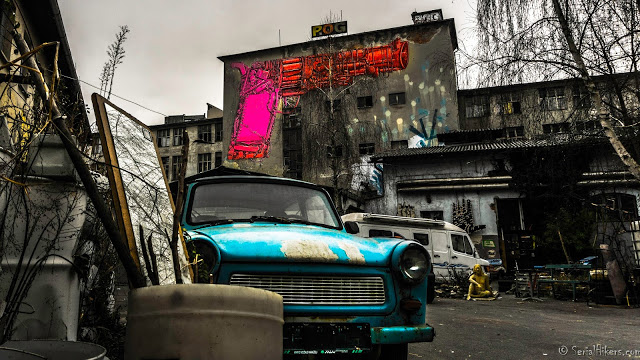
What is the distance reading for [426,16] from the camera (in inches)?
1242

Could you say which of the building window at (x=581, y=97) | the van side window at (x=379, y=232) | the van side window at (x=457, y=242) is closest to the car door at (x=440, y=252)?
the van side window at (x=457, y=242)

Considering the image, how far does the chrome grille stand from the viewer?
9.41 ft

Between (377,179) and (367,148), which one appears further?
(367,148)

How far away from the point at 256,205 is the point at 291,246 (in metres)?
1.24

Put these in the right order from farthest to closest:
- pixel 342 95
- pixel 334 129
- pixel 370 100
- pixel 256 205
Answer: pixel 370 100 < pixel 342 95 < pixel 334 129 < pixel 256 205

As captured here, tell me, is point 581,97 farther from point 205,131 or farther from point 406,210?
point 205,131

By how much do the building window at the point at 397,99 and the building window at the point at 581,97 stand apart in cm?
2080

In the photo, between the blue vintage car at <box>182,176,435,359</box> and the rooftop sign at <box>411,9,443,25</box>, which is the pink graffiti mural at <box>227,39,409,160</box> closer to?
the rooftop sign at <box>411,9,443,25</box>

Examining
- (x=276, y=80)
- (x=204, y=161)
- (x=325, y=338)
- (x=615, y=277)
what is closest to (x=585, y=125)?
(x=615, y=277)

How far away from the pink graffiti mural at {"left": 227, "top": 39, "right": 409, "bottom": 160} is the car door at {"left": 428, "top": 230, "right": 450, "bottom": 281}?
17.9 m

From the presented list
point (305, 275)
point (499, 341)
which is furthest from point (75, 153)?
point (499, 341)

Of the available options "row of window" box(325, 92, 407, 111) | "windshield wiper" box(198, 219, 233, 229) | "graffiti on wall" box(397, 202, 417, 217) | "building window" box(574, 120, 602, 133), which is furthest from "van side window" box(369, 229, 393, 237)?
"row of window" box(325, 92, 407, 111)

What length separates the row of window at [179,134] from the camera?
38688 mm

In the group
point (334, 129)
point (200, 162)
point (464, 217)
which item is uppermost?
point (200, 162)
